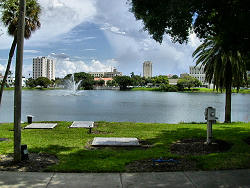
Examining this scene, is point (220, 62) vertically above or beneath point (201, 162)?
above

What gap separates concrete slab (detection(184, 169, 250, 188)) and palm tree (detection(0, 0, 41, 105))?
9.91m

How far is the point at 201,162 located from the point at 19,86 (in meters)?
5.38

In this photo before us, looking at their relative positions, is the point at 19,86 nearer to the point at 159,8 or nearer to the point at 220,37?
the point at 159,8

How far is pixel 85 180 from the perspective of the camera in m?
6.05

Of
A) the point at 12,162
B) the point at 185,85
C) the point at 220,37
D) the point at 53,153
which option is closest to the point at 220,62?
the point at 220,37

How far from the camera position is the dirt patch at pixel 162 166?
699 centimetres

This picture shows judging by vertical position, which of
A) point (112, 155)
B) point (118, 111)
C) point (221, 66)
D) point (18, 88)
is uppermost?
point (221, 66)

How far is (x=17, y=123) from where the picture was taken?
7504 millimetres

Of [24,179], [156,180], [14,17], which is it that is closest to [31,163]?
[24,179]

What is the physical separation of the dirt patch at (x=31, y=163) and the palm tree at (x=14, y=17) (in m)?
5.85

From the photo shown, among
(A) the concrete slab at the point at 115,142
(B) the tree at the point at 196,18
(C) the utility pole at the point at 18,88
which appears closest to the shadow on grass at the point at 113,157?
(A) the concrete slab at the point at 115,142

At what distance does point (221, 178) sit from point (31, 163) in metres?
4.81

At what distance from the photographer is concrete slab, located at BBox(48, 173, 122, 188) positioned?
5.73 m

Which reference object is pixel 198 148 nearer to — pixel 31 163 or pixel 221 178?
pixel 221 178
